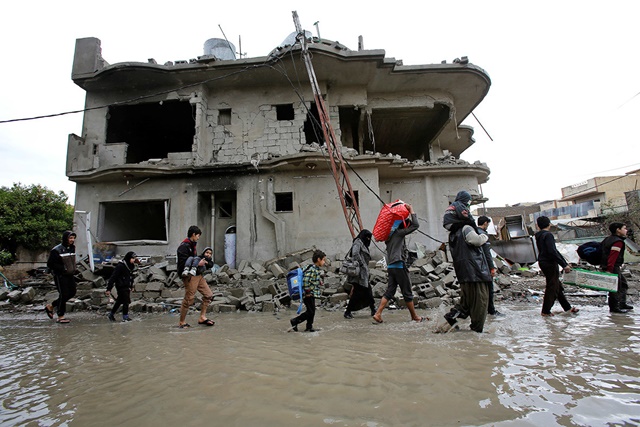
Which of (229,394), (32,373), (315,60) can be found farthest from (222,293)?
(315,60)

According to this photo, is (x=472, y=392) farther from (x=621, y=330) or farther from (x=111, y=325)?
(x=111, y=325)

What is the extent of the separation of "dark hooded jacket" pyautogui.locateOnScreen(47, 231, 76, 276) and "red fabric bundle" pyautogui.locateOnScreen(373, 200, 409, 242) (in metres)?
6.34

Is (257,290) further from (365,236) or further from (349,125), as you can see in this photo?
(349,125)

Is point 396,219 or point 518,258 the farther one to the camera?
point 518,258

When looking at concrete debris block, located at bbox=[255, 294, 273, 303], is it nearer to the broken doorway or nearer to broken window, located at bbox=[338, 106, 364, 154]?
the broken doorway

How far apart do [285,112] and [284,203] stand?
407 cm

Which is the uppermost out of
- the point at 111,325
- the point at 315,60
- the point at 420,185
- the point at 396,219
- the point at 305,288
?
the point at 315,60

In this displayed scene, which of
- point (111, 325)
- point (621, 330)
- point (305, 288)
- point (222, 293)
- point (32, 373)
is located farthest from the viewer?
point (222, 293)

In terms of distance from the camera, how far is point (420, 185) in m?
13.3

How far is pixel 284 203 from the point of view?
12.4 metres

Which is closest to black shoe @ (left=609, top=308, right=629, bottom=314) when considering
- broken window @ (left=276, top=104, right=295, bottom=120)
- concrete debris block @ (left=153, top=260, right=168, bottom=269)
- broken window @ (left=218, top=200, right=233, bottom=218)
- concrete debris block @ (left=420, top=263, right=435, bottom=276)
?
concrete debris block @ (left=420, top=263, right=435, bottom=276)

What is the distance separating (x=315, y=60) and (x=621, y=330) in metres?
11.0

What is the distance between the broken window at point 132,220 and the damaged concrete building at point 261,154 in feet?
0.26

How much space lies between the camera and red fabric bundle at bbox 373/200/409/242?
18.0ft
